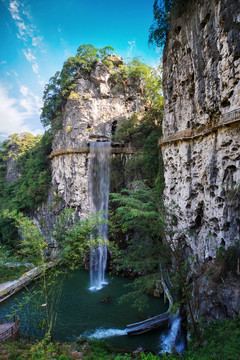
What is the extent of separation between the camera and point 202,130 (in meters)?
7.61

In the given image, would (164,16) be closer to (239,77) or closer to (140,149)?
(239,77)

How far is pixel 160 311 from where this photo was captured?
955 cm

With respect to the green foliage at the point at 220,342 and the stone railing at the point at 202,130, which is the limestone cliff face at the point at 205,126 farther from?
the green foliage at the point at 220,342

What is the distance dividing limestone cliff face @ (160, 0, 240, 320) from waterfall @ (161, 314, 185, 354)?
8.67ft

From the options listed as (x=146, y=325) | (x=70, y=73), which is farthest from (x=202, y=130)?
(x=70, y=73)

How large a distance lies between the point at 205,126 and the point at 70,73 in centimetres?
1565

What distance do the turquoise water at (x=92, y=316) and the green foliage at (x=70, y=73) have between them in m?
15.2

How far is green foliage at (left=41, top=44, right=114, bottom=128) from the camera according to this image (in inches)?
695

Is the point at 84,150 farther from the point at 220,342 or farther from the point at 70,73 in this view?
the point at 220,342

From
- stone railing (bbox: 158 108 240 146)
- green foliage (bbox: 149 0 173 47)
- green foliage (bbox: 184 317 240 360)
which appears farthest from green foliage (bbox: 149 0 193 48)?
green foliage (bbox: 184 317 240 360)

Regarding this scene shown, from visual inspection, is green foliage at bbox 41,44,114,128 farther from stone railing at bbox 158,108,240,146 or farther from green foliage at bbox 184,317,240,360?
green foliage at bbox 184,317,240,360

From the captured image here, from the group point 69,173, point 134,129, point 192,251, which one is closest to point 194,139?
point 192,251

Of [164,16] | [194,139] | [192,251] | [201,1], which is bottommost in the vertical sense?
[192,251]

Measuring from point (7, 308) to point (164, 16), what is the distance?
719 inches
